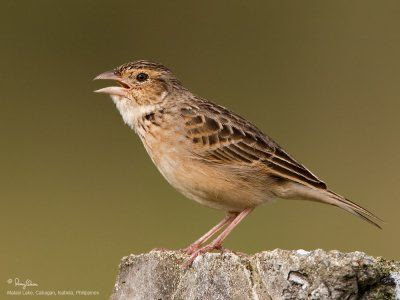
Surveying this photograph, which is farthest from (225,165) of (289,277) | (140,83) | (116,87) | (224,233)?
(289,277)

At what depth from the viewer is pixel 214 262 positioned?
5.51m

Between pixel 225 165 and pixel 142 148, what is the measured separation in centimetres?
568

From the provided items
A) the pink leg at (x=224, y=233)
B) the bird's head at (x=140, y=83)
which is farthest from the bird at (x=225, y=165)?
the bird's head at (x=140, y=83)

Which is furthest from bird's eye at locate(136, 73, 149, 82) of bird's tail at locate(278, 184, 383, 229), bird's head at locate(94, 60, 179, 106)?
bird's tail at locate(278, 184, 383, 229)

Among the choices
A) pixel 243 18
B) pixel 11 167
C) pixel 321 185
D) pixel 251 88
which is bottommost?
pixel 321 185

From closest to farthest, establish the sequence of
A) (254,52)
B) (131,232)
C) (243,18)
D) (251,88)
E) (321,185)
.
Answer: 1. (321,185)
2. (131,232)
3. (251,88)
4. (254,52)
5. (243,18)

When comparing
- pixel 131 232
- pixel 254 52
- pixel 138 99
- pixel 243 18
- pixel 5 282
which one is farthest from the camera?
pixel 243 18

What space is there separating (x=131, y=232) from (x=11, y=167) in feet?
7.80

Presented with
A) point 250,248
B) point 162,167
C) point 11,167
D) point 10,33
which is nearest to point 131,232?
point 250,248

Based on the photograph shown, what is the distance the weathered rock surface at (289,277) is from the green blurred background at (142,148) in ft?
13.4

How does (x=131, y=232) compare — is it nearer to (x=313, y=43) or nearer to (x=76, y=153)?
(x=76, y=153)

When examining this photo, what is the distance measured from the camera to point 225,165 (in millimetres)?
7750
